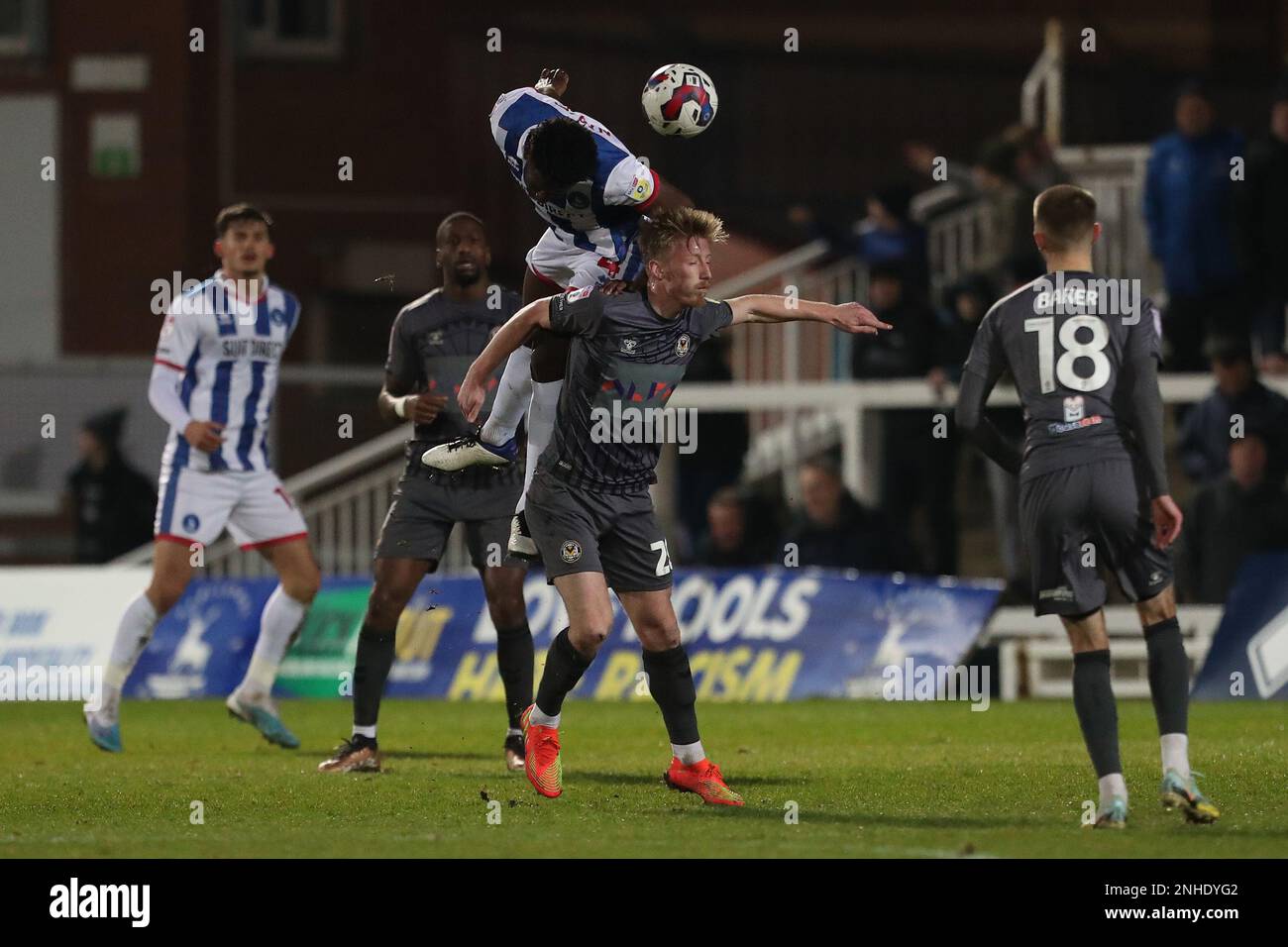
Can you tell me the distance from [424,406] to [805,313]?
238cm

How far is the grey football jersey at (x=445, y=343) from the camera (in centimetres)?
1072

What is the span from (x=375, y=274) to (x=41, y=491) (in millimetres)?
5563

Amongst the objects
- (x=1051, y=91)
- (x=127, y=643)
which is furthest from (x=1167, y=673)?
(x=1051, y=91)

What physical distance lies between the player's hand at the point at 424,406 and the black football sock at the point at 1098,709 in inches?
138

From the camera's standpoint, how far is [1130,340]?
8.05m

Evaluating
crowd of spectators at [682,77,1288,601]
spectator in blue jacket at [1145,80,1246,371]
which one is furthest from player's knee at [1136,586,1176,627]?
spectator in blue jacket at [1145,80,1246,371]

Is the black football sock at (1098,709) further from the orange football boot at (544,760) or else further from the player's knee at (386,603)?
the player's knee at (386,603)

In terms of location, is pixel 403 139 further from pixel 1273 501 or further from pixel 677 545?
pixel 1273 501

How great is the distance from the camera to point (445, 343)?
10.7 metres

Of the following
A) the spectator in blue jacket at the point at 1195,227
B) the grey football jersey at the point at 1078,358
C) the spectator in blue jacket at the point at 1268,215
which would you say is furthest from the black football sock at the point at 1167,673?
the spectator in blue jacket at the point at 1195,227

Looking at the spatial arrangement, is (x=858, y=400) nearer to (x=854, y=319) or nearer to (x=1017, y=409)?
(x=1017, y=409)

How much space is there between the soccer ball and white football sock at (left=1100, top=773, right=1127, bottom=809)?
318 centimetres

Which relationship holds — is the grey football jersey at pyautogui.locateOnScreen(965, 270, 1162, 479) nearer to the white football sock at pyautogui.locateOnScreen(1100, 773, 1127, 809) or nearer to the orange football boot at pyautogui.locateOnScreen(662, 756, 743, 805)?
the white football sock at pyautogui.locateOnScreen(1100, 773, 1127, 809)

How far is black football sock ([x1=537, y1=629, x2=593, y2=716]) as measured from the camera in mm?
8953
